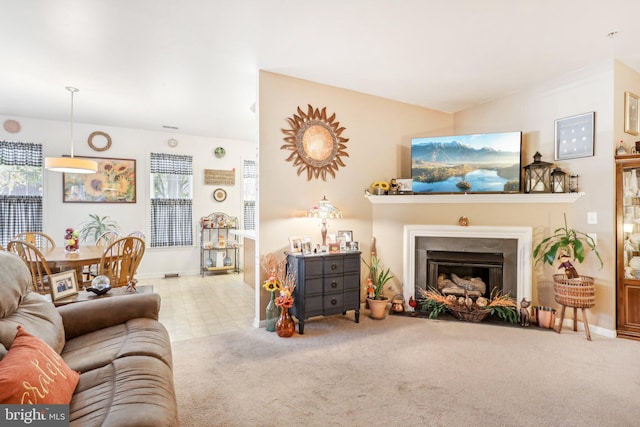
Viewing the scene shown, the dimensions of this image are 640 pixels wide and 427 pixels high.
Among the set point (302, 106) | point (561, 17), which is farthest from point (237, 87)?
point (561, 17)

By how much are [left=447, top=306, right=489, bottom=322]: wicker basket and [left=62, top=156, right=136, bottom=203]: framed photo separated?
17.5ft

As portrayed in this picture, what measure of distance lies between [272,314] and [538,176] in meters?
3.27

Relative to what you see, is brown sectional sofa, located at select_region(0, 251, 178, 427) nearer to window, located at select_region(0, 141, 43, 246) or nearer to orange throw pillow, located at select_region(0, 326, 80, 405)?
orange throw pillow, located at select_region(0, 326, 80, 405)

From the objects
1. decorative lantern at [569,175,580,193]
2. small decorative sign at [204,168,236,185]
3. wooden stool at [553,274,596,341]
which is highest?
small decorative sign at [204,168,236,185]

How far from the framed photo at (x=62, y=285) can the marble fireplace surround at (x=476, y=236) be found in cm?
329

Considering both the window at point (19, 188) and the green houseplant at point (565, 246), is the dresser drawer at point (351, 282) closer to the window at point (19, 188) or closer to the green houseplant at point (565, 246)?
the green houseplant at point (565, 246)

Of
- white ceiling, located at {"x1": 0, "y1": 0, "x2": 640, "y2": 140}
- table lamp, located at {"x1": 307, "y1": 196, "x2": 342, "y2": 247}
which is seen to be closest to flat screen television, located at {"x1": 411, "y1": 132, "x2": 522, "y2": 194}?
white ceiling, located at {"x1": 0, "y1": 0, "x2": 640, "y2": 140}

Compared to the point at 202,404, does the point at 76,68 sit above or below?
above

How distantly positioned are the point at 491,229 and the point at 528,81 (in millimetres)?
1709

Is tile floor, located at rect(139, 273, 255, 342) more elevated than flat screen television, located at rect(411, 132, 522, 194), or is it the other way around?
flat screen television, located at rect(411, 132, 522, 194)

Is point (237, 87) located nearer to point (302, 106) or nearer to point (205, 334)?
point (302, 106)

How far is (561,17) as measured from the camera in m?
2.45

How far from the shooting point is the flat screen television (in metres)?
3.72

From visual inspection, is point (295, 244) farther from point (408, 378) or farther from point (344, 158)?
point (408, 378)
